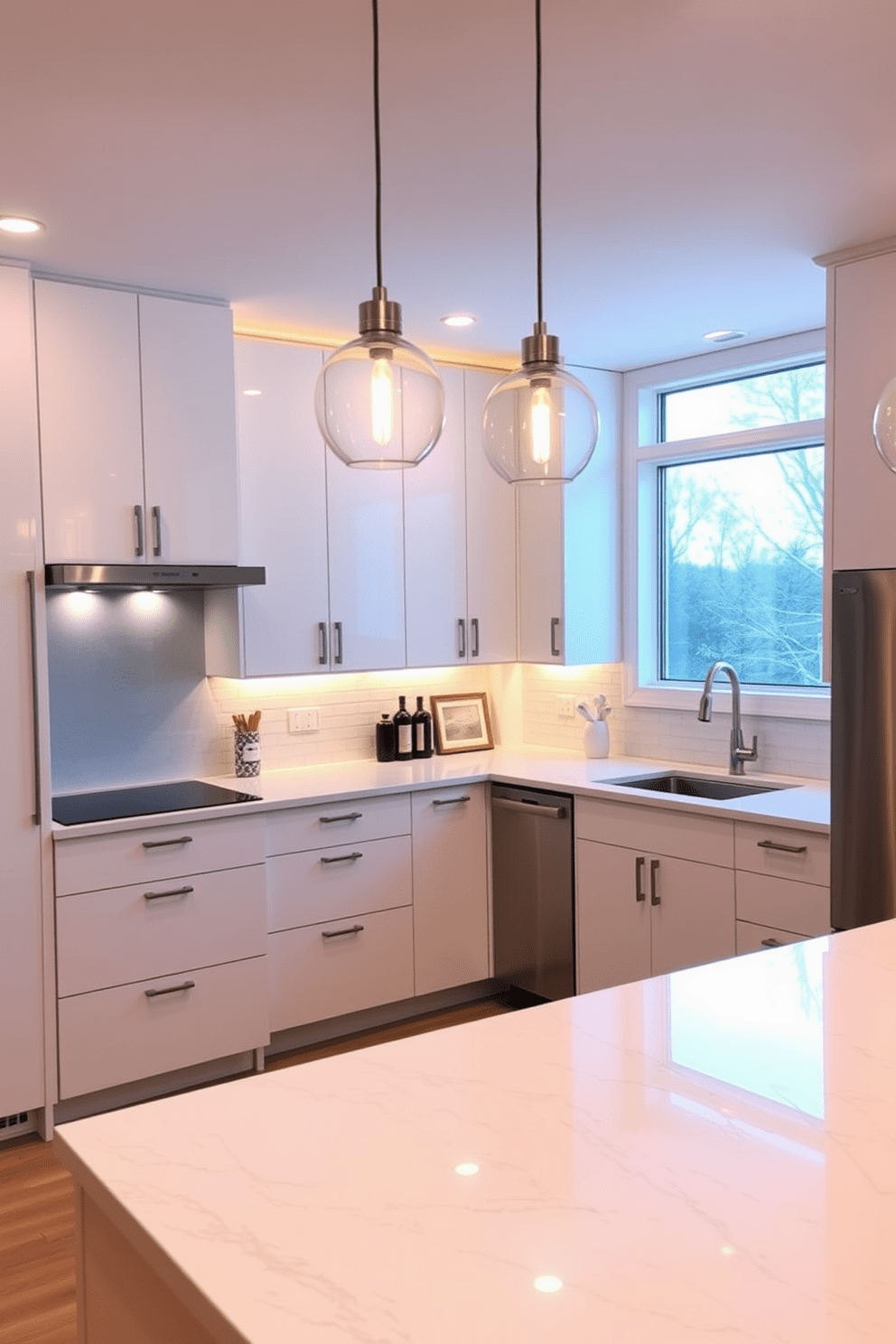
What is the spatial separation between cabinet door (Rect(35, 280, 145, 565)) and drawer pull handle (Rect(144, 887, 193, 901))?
104 centimetres

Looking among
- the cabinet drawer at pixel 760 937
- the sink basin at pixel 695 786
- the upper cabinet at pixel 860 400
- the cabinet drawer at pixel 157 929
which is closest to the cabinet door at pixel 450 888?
the sink basin at pixel 695 786

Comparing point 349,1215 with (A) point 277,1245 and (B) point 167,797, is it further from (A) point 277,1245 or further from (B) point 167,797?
(B) point 167,797

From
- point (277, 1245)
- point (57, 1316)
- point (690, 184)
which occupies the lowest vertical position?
point (57, 1316)

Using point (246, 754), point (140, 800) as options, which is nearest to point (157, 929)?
point (140, 800)

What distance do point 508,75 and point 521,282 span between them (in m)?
1.35

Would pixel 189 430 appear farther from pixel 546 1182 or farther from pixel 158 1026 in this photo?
pixel 546 1182

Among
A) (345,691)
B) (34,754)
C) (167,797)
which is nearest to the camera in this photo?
(34,754)

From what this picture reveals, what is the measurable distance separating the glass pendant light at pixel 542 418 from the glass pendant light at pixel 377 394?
0.49 feet

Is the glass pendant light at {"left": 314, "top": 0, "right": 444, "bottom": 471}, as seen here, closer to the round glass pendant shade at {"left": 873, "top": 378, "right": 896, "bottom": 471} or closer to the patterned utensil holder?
the round glass pendant shade at {"left": 873, "top": 378, "right": 896, "bottom": 471}

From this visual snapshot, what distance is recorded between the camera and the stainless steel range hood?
3488mm

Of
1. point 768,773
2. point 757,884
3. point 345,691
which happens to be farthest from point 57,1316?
point 768,773

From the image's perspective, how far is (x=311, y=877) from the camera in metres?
3.98

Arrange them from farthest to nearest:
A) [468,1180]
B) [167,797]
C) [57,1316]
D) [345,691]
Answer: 1. [345,691]
2. [167,797]
3. [57,1316]
4. [468,1180]

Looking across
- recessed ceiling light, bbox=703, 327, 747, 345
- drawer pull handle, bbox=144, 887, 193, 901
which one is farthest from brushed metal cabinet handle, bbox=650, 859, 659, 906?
recessed ceiling light, bbox=703, 327, 747, 345
